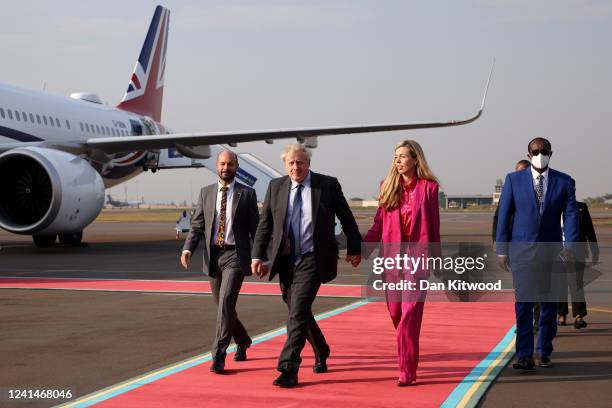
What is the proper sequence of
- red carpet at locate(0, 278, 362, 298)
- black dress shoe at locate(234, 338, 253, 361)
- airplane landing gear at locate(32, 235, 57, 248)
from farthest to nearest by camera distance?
airplane landing gear at locate(32, 235, 57, 248)
red carpet at locate(0, 278, 362, 298)
black dress shoe at locate(234, 338, 253, 361)

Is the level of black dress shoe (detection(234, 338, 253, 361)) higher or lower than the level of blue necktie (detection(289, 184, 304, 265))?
lower

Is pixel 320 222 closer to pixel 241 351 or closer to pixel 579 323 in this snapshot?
pixel 241 351

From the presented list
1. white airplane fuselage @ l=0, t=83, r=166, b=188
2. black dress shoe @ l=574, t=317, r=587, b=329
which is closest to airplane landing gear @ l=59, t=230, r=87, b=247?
white airplane fuselage @ l=0, t=83, r=166, b=188

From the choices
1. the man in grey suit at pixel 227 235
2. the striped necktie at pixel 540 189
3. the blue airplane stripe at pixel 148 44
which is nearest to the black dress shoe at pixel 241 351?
the man in grey suit at pixel 227 235

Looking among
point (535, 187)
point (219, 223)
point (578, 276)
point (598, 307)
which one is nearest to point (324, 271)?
point (219, 223)

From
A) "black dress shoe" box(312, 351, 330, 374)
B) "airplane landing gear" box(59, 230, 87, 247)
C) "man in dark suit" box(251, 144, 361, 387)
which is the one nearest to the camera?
"man in dark suit" box(251, 144, 361, 387)

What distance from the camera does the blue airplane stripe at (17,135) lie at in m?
19.7

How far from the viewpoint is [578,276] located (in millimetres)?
8023

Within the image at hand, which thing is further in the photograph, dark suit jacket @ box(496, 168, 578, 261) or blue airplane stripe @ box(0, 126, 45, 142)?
blue airplane stripe @ box(0, 126, 45, 142)

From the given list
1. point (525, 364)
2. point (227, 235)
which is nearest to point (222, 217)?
point (227, 235)

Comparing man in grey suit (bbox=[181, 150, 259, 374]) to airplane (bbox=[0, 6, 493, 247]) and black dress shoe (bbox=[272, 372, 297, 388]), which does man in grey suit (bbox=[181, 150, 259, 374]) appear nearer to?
black dress shoe (bbox=[272, 372, 297, 388])

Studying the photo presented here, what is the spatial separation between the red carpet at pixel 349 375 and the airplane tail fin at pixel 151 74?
915 inches

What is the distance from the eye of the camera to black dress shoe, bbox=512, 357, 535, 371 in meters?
5.95

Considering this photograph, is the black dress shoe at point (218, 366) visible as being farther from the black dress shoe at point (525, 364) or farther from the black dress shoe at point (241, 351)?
the black dress shoe at point (525, 364)
